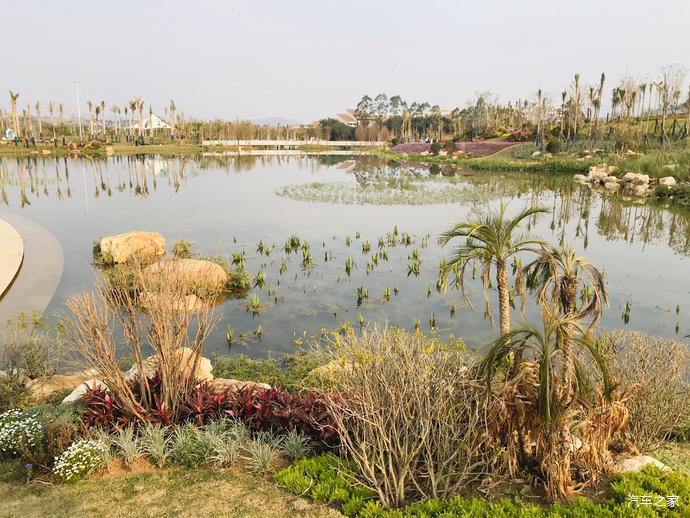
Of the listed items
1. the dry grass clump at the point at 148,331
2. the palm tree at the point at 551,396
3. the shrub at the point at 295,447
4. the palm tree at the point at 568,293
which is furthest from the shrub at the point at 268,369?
the palm tree at the point at 568,293

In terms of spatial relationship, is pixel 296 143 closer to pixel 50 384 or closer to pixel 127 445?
pixel 50 384

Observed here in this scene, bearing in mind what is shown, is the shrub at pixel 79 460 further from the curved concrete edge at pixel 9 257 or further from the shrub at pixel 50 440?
the curved concrete edge at pixel 9 257

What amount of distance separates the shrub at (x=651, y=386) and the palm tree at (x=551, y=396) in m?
0.93

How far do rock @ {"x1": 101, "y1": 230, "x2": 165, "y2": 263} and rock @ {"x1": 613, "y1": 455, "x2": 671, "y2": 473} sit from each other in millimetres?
12354

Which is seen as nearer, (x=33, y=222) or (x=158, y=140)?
(x=33, y=222)

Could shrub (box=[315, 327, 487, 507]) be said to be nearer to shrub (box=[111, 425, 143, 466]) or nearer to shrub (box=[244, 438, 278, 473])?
shrub (box=[244, 438, 278, 473])

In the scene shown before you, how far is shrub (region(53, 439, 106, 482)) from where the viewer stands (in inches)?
177

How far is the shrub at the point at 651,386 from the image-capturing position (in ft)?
17.2

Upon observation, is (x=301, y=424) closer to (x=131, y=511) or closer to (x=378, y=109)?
(x=131, y=511)

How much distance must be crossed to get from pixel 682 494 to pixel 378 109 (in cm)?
11572

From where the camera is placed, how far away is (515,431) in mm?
4422

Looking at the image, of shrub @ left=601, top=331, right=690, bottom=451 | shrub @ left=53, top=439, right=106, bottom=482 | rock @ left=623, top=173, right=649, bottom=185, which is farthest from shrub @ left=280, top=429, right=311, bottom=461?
rock @ left=623, top=173, right=649, bottom=185

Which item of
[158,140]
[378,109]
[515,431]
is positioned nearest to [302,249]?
[515,431]

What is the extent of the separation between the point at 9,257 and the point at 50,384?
27.5 ft
